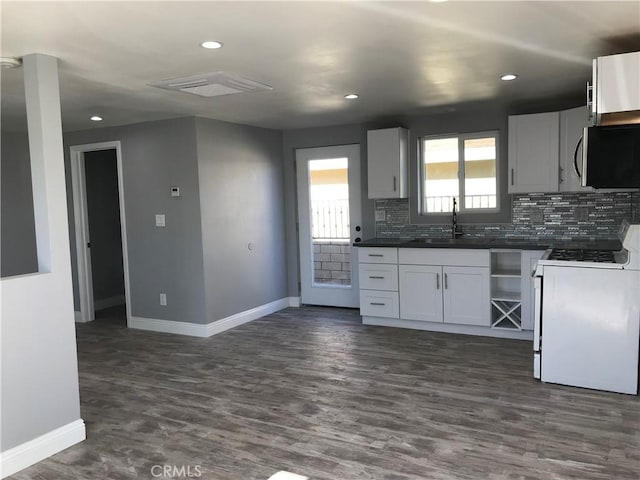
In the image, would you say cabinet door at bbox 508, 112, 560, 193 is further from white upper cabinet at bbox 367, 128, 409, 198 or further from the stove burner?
white upper cabinet at bbox 367, 128, 409, 198

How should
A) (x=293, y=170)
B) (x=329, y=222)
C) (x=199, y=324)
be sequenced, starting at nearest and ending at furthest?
(x=199, y=324), (x=329, y=222), (x=293, y=170)

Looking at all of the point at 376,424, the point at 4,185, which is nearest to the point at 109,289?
the point at 4,185

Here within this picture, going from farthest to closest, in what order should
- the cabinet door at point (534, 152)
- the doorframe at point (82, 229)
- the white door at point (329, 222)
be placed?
the white door at point (329, 222), the doorframe at point (82, 229), the cabinet door at point (534, 152)

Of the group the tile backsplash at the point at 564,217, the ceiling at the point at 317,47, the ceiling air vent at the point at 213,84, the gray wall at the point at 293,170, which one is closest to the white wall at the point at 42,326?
the ceiling at the point at 317,47

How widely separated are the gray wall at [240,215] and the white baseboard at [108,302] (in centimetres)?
225

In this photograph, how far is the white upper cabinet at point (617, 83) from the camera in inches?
110

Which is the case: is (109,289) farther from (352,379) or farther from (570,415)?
(570,415)

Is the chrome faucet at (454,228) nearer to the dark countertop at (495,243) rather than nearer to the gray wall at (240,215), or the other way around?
the dark countertop at (495,243)

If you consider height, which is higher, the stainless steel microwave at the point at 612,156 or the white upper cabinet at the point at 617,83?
the white upper cabinet at the point at 617,83

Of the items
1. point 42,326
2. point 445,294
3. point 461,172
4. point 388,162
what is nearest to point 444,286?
point 445,294

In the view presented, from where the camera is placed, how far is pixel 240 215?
5.60 meters

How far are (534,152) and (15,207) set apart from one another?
578cm

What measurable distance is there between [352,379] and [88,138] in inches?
160

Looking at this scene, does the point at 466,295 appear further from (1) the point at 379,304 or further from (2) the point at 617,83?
(2) the point at 617,83
